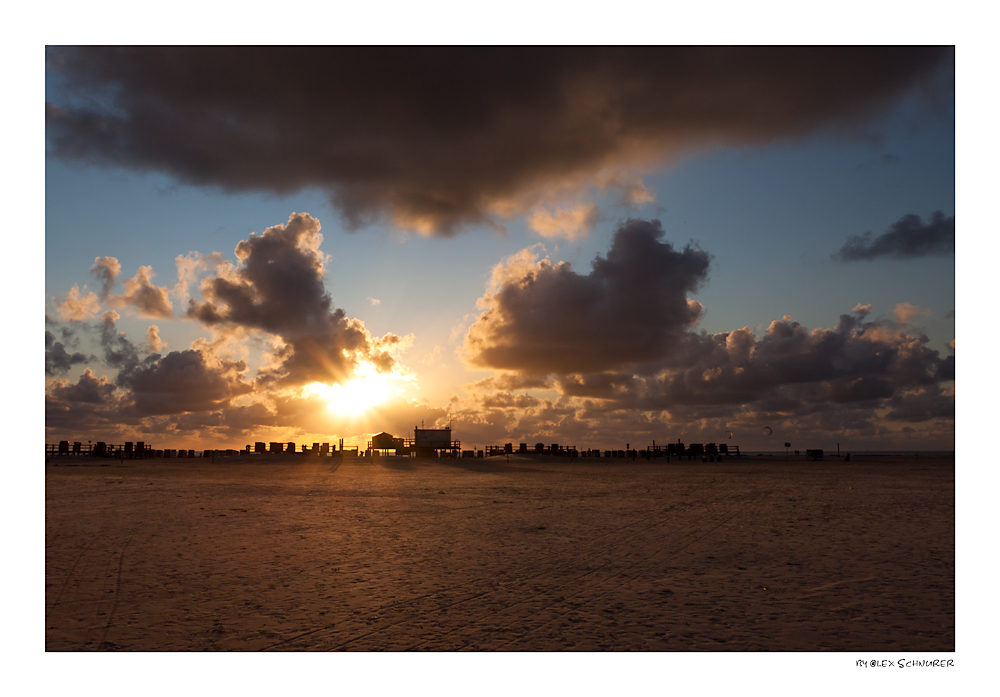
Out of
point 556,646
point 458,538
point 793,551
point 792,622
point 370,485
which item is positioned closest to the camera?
point 556,646

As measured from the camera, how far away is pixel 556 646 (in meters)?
8.70

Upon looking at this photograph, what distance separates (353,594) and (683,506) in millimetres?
17219

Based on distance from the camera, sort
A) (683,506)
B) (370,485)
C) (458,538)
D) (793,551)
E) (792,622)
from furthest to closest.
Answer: (370,485) < (683,506) < (458,538) < (793,551) < (792,622)

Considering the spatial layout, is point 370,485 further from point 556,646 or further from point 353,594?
point 556,646

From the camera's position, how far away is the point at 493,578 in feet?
40.3

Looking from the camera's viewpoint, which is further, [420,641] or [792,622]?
[792,622]

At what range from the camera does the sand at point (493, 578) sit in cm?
911

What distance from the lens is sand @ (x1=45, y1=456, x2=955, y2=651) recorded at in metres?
9.11

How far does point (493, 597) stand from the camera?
35.9 feet
